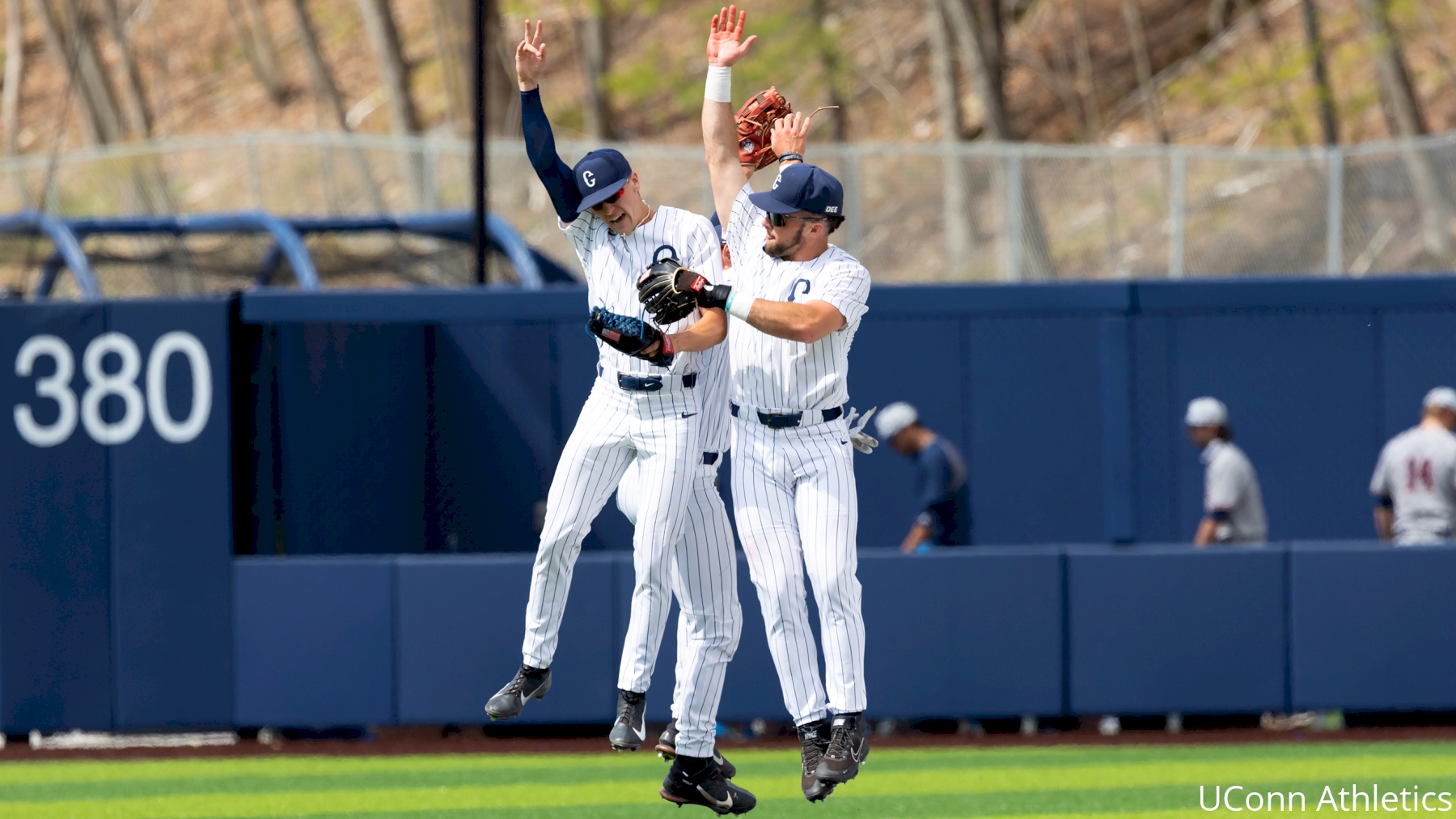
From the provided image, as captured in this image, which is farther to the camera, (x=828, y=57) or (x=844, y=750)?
(x=828, y=57)

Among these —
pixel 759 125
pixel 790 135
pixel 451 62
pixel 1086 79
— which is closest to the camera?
pixel 790 135

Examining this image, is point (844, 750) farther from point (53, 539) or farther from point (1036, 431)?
point (53, 539)

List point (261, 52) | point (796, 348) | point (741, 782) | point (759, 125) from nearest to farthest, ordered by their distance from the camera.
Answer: point (796, 348) < point (759, 125) < point (741, 782) < point (261, 52)

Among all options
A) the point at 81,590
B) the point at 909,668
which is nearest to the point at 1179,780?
the point at 909,668

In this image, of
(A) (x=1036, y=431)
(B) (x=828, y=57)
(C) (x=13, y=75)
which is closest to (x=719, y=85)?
(A) (x=1036, y=431)

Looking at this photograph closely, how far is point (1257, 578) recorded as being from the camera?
376 inches

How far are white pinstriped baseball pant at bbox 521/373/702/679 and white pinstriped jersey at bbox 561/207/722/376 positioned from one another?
91 mm

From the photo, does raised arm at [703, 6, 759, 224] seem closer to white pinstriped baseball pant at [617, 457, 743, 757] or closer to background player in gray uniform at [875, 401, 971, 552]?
white pinstriped baseball pant at [617, 457, 743, 757]

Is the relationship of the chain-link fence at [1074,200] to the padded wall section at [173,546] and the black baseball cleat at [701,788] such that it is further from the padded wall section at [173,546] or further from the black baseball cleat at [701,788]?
the black baseball cleat at [701,788]

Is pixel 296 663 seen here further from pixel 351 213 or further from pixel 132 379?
pixel 351 213

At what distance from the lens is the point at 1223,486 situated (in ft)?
32.1

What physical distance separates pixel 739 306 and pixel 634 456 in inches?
29.8

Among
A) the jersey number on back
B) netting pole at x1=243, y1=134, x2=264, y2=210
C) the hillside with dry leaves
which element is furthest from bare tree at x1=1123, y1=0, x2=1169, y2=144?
the jersey number on back

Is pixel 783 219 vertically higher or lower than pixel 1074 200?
lower
